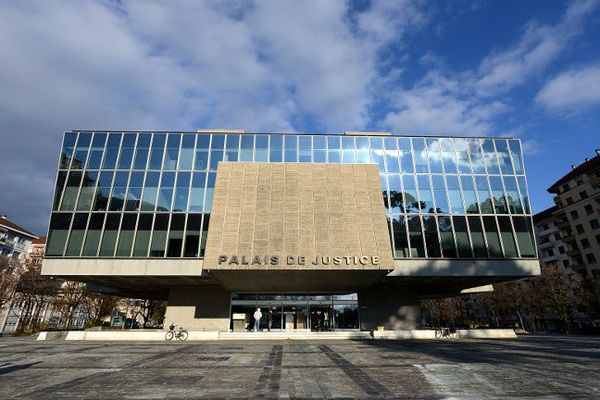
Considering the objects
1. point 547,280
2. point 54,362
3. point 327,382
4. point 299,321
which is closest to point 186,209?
point 299,321

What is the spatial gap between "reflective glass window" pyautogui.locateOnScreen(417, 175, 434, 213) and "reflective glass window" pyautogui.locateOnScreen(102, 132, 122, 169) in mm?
32027

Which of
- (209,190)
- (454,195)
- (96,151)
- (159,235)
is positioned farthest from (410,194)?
(96,151)

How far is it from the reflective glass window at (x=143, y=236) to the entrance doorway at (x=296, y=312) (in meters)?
10.6

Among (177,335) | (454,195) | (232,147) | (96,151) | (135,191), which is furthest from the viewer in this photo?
(232,147)

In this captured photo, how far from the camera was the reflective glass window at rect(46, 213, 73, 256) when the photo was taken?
31.4 meters

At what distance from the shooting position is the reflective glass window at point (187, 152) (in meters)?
35.3

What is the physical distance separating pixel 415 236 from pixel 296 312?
15.0 m

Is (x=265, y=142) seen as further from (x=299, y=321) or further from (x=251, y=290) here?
(x=299, y=321)

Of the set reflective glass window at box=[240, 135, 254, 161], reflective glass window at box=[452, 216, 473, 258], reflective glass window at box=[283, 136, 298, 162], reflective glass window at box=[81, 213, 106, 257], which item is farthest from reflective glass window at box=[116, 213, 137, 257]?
reflective glass window at box=[452, 216, 473, 258]

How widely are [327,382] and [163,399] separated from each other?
4941mm

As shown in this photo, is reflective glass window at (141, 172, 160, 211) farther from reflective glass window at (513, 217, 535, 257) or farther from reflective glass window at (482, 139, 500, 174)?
reflective glass window at (513, 217, 535, 257)

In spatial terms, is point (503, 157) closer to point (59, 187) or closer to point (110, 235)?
point (110, 235)

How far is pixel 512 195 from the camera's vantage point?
→ 34.7 metres

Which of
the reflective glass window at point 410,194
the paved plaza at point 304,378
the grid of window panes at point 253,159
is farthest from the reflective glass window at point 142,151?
the reflective glass window at point 410,194
